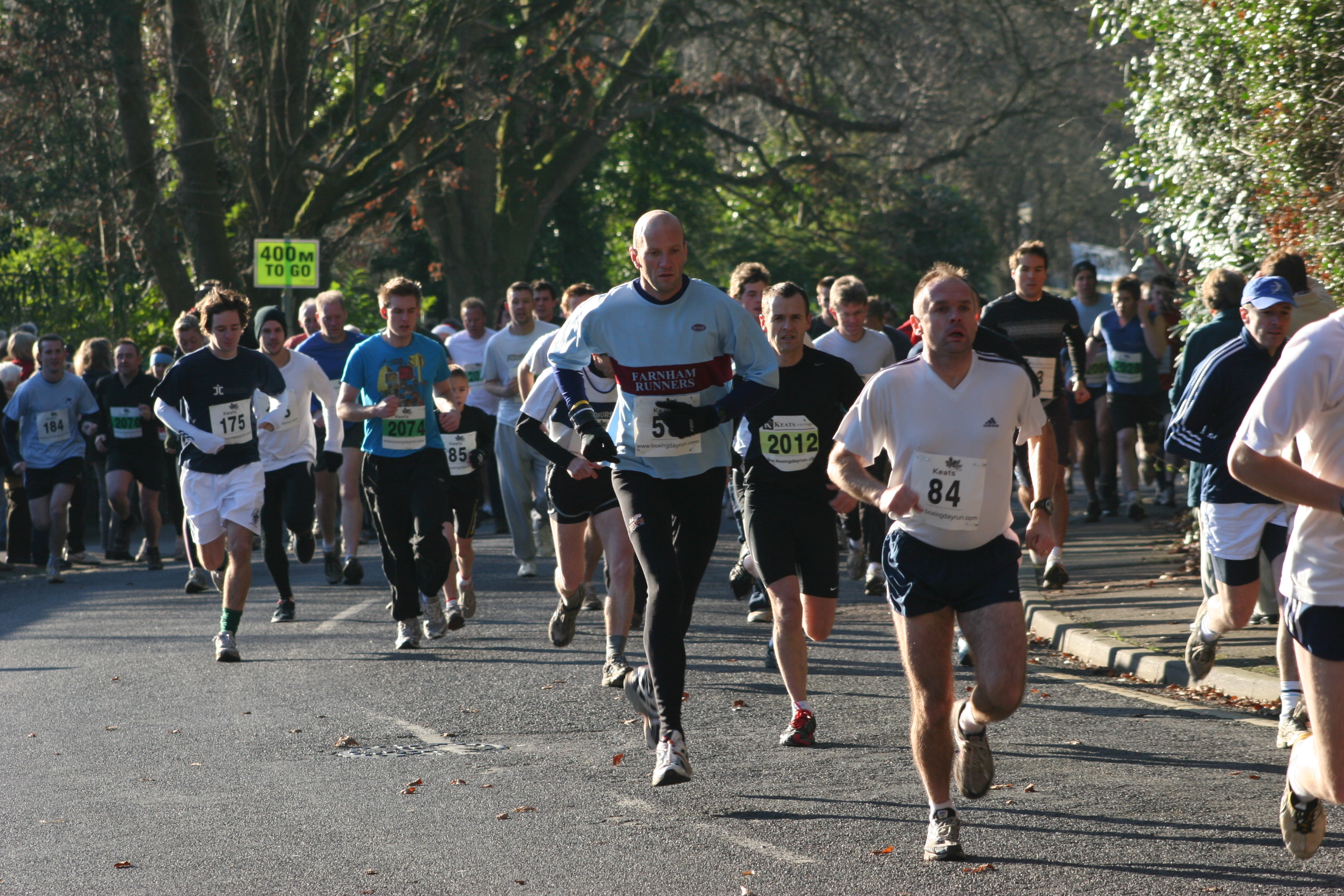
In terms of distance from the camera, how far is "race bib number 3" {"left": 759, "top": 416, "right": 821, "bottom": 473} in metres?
7.08

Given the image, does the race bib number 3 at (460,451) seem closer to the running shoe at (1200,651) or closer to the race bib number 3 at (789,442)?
the race bib number 3 at (789,442)

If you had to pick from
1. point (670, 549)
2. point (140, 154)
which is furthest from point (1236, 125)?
point (140, 154)

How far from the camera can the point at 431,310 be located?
35.1m

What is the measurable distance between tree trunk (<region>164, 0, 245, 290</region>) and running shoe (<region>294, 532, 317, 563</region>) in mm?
8035

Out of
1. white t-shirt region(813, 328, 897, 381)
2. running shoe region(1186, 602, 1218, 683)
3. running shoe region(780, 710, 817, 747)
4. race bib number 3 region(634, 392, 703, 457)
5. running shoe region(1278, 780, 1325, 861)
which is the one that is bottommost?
running shoe region(780, 710, 817, 747)

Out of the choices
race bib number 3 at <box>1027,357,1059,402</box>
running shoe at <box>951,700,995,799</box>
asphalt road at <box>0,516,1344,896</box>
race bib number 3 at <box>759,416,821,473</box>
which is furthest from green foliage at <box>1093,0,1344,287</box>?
running shoe at <box>951,700,995,799</box>

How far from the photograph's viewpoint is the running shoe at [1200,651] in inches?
289

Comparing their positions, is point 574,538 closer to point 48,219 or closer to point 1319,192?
point 1319,192

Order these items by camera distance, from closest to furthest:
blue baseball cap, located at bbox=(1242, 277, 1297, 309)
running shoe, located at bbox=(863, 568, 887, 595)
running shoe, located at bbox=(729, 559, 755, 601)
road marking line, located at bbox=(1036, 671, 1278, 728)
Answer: blue baseball cap, located at bbox=(1242, 277, 1297, 309) → road marking line, located at bbox=(1036, 671, 1278, 728) → running shoe, located at bbox=(729, 559, 755, 601) → running shoe, located at bbox=(863, 568, 887, 595)

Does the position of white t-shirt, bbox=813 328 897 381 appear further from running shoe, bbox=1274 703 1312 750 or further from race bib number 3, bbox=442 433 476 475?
running shoe, bbox=1274 703 1312 750

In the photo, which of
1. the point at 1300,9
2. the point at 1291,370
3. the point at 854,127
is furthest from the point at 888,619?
the point at 854,127

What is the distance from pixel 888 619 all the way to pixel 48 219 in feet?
54.4

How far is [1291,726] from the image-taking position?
6.29 meters

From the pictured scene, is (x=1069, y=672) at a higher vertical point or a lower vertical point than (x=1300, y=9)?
lower
